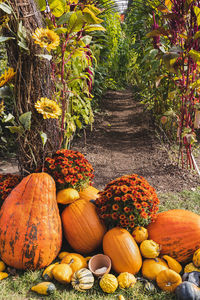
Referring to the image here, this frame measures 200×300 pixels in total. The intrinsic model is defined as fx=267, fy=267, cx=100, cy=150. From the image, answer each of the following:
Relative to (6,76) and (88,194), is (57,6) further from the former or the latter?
(88,194)

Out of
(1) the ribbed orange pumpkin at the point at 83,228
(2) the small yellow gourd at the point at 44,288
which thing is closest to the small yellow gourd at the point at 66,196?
(1) the ribbed orange pumpkin at the point at 83,228

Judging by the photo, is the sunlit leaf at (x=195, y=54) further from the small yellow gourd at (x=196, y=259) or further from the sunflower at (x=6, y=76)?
the small yellow gourd at (x=196, y=259)

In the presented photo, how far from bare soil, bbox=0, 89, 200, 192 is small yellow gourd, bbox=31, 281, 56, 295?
1.53m

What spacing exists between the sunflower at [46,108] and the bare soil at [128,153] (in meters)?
1.37

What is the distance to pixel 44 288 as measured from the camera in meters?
1.55

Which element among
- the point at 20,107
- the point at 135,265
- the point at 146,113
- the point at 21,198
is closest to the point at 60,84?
the point at 20,107

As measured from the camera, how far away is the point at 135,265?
5.53ft

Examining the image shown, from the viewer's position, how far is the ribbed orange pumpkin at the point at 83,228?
6.13 feet

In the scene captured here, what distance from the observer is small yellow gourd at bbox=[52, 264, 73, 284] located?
1604 mm

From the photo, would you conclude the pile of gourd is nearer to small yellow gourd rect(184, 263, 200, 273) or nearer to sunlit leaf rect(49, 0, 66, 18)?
small yellow gourd rect(184, 263, 200, 273)

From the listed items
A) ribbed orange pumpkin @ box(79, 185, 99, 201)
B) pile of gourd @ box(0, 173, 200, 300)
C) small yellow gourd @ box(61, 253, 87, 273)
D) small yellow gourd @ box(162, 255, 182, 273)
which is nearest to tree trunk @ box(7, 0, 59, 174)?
pile of gourd @ box(0, 173, 200, 300)

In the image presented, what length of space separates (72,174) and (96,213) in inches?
13.6

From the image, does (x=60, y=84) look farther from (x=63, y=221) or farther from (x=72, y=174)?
(x=63, y=221)

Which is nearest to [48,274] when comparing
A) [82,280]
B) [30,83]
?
[82,280]
